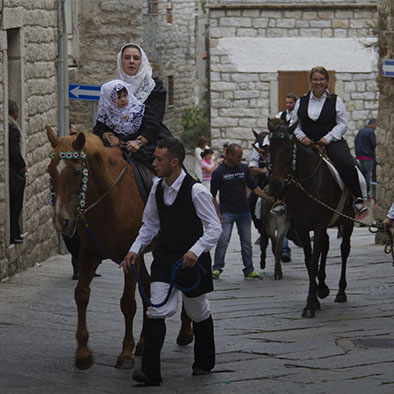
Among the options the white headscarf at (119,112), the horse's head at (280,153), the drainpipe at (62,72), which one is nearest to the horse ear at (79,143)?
the white headscarf at (119,112)

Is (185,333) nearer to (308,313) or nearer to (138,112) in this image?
(138,112)

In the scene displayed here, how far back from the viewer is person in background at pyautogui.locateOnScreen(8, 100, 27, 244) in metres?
13.2

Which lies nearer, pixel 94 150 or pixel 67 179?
pixel 67 179

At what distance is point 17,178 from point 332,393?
23.7 feet

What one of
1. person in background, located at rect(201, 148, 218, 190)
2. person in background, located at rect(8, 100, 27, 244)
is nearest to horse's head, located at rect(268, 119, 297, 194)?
person in background, located at rect(8, 100, 27, 244)

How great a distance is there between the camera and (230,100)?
2905 centimetres

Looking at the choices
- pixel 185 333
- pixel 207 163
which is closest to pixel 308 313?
pixel 185 333

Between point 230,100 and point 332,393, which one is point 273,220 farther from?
point 230,100

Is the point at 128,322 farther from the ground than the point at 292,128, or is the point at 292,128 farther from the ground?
the point at 292,128

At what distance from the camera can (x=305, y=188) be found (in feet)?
36.7

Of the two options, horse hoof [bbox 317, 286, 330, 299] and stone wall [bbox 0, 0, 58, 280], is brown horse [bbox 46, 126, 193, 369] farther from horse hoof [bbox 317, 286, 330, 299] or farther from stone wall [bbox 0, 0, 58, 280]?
stone wall [bbox 0, 0, 58, 280]

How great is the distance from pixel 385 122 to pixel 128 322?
9946mm

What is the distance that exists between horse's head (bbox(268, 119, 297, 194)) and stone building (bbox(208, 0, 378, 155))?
18.2 meters

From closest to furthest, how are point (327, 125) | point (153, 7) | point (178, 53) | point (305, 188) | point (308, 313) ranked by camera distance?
point (308, 313) → point (305, 188) → point (327, 125) → point (153, 7) → point (178, 53)
